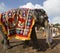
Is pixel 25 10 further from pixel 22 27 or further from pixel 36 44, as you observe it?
pixel 36 44

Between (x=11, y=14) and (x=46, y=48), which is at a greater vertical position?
(x=11, y=14)

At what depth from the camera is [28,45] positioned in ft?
38.4

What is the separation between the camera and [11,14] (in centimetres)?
1088

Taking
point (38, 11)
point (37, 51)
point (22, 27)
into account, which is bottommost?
point (37, 51)

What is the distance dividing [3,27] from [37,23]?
156 cm

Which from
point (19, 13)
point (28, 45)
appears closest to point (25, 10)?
point (19, 13)

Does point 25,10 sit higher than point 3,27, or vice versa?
point 25,10

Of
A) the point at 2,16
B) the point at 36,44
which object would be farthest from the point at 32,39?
the point at 2,16

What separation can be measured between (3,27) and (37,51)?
1.86 meters

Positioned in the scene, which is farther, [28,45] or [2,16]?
[28,45]

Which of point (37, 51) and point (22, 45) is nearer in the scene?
point (37, 51)

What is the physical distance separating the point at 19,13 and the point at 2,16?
0.76 metres

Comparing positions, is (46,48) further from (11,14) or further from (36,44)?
(11,14)

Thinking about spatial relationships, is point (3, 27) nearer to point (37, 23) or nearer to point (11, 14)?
point (11, 14)
